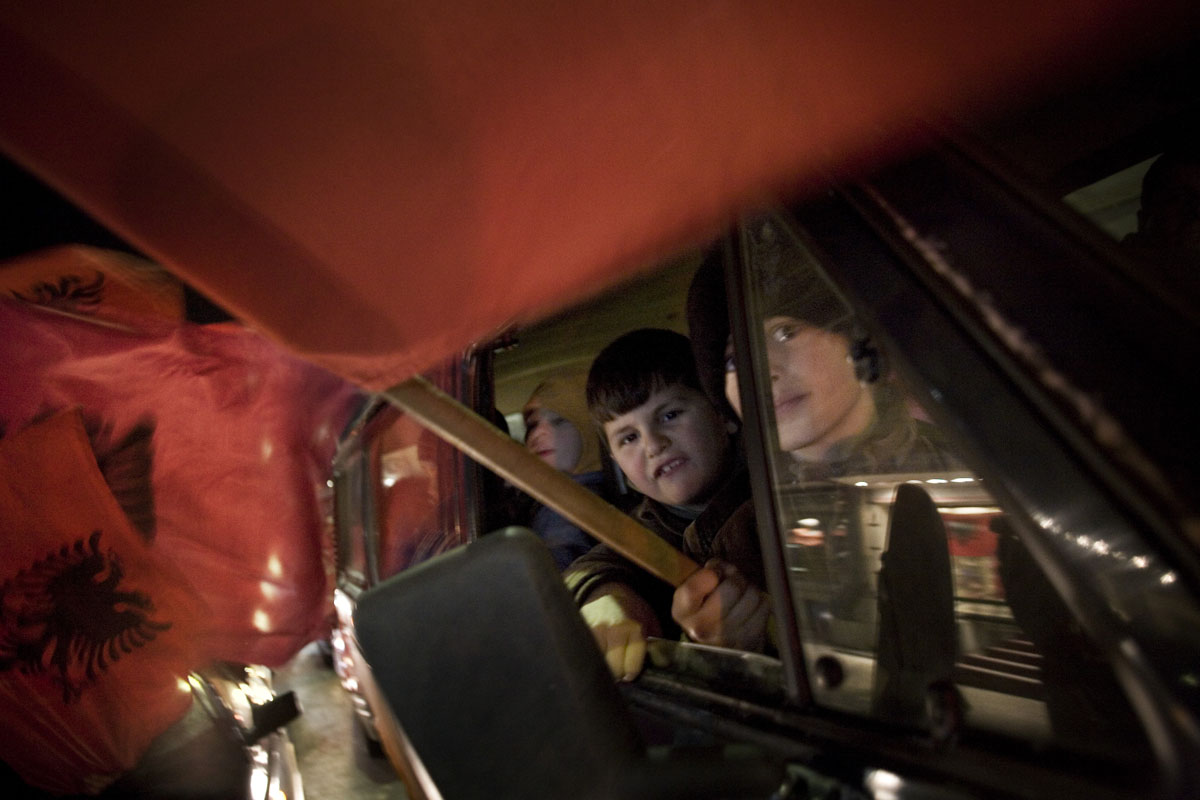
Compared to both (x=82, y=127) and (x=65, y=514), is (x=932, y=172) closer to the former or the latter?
(x=82, y=127)

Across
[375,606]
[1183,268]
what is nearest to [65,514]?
[375,606]

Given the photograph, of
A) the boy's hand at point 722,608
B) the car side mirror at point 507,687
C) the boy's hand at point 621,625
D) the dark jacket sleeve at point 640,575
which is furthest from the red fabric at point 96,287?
the car side mirror at point 507,687

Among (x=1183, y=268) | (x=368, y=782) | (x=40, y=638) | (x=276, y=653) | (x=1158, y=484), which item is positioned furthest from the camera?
(x=276, y=653)

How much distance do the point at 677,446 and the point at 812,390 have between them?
0.74 m

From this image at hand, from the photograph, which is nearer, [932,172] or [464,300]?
[932,172]

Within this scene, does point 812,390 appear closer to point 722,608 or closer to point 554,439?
point 722,608

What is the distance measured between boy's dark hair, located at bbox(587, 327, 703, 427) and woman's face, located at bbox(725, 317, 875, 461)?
68 centimetres

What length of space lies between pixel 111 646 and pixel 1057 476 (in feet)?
16.7

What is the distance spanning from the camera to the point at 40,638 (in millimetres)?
3703

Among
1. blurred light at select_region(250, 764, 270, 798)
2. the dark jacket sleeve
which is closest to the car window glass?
the dark jacket sleeve

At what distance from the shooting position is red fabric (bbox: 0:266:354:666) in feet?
13.6

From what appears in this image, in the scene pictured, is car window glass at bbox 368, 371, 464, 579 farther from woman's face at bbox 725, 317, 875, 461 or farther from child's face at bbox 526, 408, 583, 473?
woman's face at bbox 725, 317, 875, 461

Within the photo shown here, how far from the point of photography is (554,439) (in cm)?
276

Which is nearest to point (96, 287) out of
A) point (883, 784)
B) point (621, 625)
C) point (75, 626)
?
point (75, 626)
